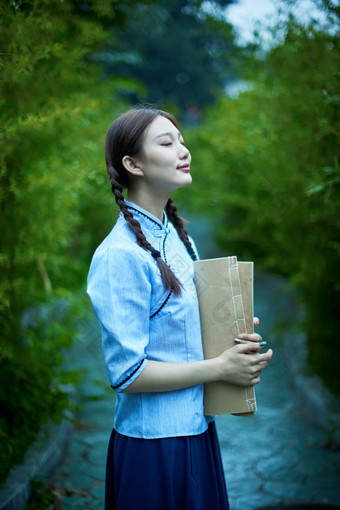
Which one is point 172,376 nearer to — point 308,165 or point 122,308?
point 122,308

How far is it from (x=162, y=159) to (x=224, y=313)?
1.65ft

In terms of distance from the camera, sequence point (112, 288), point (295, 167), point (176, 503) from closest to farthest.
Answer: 1. point (112, 288)
2. point (176, 503)
3. point (295, 167)

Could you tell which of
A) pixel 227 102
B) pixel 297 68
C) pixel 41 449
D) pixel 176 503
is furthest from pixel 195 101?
pixel 176 503

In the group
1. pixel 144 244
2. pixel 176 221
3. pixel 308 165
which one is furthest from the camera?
pixel 308 165

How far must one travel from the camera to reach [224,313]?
1.53 metres

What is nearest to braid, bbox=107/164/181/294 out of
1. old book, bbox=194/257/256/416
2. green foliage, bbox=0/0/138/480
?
old book, bbox=194/257/256/416

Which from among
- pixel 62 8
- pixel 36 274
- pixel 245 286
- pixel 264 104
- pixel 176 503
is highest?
pixel 264 104

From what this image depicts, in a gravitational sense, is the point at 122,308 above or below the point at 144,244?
below

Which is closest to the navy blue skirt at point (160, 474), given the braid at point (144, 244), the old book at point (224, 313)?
A: the old book at point (224, 313)

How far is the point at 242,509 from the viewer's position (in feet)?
9.07

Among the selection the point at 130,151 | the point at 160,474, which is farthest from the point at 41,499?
the point at 130,151

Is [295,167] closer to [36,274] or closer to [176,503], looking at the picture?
[36,274]

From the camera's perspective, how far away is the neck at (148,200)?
161cm

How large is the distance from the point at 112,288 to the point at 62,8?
63.2 inches
